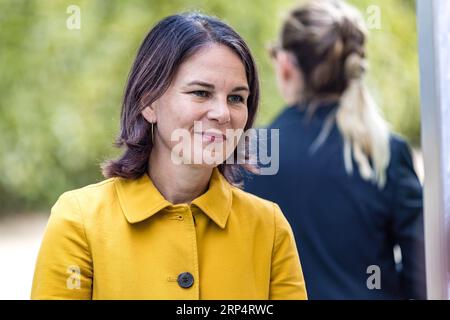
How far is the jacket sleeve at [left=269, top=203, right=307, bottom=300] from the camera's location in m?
1.76

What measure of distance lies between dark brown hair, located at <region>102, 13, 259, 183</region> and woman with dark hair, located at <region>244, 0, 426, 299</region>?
758 mm

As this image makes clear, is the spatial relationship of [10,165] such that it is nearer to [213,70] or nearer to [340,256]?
[213,70]

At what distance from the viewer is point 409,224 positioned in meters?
2.50

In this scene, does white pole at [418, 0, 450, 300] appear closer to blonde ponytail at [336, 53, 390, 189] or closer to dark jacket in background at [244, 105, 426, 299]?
dark jacket in background at [244, 105, 426, 299]

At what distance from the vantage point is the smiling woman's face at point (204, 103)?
170 centimetres

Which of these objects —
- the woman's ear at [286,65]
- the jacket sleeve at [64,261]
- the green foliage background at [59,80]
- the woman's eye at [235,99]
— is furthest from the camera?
the woman's ear at [286,65]

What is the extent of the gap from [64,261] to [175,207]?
28 cm

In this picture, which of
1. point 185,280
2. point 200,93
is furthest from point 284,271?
point 200,93

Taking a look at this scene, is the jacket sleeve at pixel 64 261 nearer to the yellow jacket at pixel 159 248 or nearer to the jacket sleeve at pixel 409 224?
the yellow jacket at pixel 159 248

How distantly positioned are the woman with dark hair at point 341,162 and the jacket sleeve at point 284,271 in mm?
637

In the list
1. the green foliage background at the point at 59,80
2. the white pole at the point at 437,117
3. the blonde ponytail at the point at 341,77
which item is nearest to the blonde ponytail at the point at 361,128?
the blonde ponytail at the point at 341,77

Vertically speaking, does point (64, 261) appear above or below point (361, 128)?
below

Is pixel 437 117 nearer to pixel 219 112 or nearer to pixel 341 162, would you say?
pixel 341 162

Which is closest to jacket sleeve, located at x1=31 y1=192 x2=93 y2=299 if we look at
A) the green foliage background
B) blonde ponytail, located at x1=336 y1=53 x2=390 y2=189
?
the green foliage background
